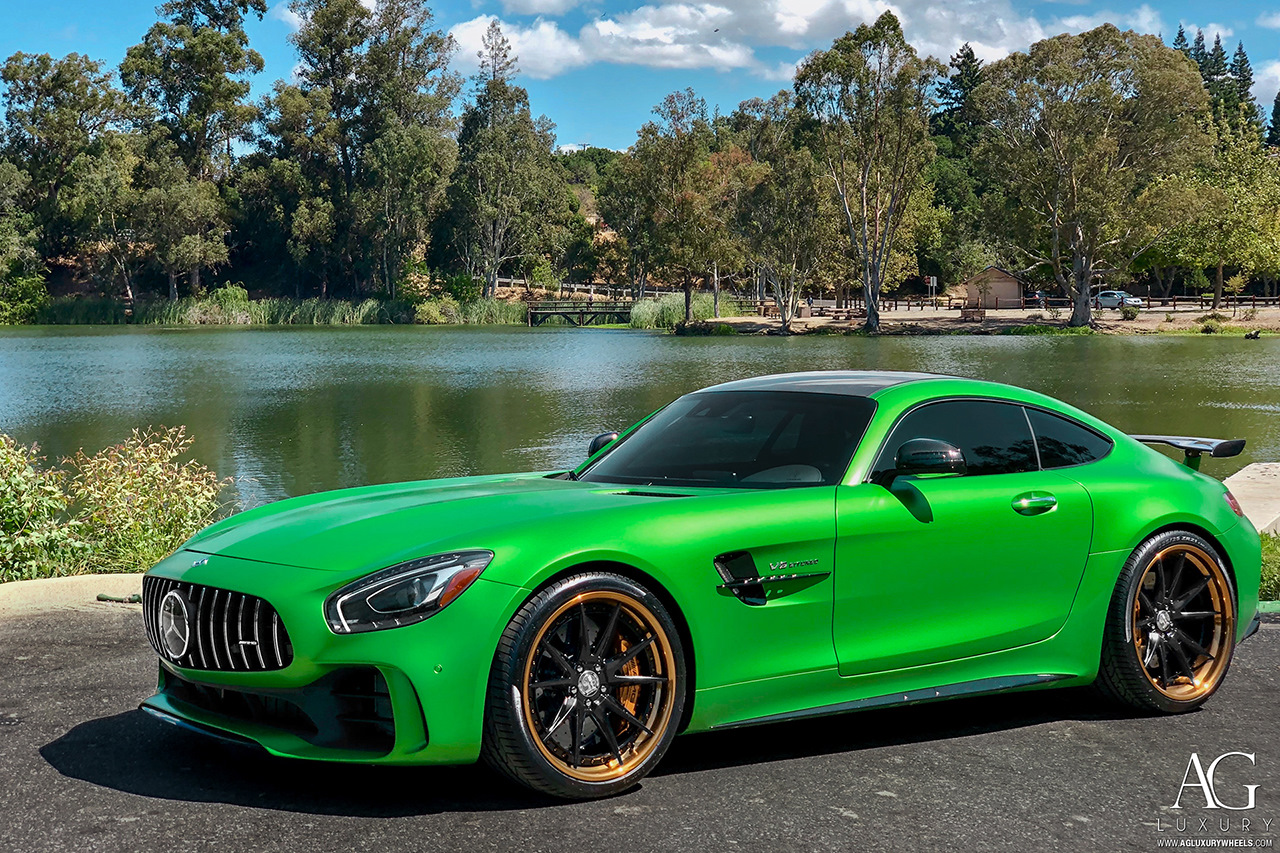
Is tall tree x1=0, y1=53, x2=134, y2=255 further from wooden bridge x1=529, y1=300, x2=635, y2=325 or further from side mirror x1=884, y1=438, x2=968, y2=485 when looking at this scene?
side mirror x1=884, y1=438, x2=968, y2=485

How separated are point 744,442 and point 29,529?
6.07 metres

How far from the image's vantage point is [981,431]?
567cm

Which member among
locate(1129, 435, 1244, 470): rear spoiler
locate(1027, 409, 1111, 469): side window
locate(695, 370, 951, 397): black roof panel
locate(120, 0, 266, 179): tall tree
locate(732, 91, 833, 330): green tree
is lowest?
locate(1129, 435, 1244, 470): rear spoiler

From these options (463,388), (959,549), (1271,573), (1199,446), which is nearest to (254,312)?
(463,388)

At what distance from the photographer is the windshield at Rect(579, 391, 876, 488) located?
17.3 feet

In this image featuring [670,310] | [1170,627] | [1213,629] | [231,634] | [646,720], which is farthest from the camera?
[670,310]

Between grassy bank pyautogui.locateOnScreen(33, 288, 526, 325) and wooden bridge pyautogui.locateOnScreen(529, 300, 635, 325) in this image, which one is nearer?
grassy bank pyautogui.locateOnScreen(33, 288, 526, 325)

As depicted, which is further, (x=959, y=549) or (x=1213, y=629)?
(x=1213, y=629)

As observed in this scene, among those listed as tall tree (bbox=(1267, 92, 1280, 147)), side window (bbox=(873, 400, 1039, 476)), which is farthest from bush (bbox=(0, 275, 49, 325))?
tall tree (bbox=(1267, 92, 1280, 147))

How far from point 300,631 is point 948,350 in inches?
2233

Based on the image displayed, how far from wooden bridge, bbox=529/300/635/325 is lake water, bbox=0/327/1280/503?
34481mm

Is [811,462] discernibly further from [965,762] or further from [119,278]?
[119,278]

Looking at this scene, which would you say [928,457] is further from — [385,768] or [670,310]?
[670,310]

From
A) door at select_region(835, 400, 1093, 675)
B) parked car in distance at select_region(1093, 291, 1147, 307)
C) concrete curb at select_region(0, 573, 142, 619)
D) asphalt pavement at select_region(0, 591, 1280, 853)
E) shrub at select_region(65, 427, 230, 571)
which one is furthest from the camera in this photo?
parked car in distance at select_region(1093, 291, 1147, 307)
